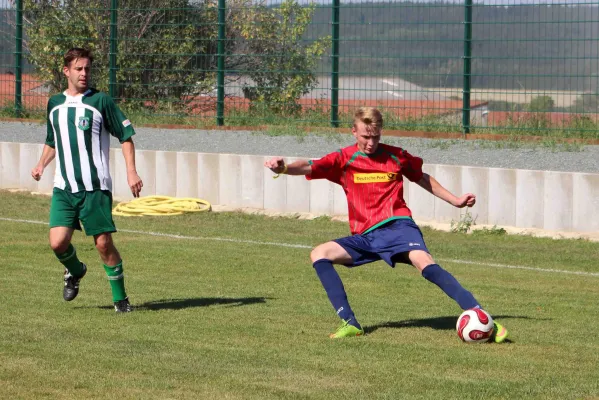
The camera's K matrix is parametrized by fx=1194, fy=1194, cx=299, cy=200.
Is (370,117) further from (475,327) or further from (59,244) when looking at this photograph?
(59,244)

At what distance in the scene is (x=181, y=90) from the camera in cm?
2136

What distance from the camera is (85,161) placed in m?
9.09

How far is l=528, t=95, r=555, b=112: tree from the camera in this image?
1767 cm

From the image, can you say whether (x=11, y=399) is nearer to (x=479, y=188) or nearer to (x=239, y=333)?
(x=239, y=333)

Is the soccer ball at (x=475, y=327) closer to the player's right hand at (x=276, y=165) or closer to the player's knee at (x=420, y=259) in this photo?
the player's knee at (x=420, y=259)

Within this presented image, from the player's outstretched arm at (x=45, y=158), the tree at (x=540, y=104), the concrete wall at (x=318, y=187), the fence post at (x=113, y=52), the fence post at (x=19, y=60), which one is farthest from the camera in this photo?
the fence post at (x=19, y=60)

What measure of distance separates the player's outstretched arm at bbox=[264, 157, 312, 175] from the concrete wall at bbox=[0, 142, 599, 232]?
649 cm

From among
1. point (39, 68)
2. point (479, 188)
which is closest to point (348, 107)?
point (479, 188)

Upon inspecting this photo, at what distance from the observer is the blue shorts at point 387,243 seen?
8305mm

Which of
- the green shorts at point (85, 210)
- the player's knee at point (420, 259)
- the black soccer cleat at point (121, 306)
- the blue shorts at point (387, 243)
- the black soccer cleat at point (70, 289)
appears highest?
the green shorts at point (85, 210)

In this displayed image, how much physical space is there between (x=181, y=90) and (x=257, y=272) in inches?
406

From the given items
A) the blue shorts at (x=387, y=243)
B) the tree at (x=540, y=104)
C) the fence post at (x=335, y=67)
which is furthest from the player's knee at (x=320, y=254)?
the fence post at (x=335, y=67)

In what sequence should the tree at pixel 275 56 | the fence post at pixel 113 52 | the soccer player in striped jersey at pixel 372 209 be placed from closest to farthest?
the soccer player in striped jersey at pixel 372 209 → the tree at pixel 275 56 → the fence post at pixel 113 52

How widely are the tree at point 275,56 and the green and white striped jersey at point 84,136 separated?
35.4 ft
